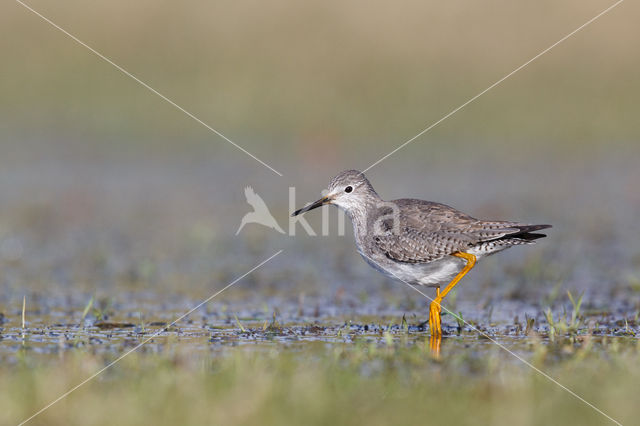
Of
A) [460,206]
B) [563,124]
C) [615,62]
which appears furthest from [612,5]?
[460,206]

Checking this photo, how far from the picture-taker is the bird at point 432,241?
26.8 ft

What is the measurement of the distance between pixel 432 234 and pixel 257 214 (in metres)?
7.10

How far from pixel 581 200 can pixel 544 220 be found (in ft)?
7.28

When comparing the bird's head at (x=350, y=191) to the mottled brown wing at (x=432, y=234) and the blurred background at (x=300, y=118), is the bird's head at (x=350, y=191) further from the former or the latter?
the blurred background at (x=300, y=118)

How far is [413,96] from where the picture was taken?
20.1 m

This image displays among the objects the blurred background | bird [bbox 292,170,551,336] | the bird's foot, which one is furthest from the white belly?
the blurred background

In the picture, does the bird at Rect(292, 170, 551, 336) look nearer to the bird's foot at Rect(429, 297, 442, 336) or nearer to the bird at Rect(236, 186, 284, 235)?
the bird's foot at Rect(429, 297, 442, 336)

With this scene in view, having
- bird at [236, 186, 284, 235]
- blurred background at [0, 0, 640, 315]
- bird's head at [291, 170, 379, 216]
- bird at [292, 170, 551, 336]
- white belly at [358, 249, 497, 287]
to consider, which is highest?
blurred background at [0, 0, 640, 315]

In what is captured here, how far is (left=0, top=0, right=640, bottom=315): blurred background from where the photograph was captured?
1420 cm

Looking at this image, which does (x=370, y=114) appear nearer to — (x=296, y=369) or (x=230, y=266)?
(x=230, y=266)

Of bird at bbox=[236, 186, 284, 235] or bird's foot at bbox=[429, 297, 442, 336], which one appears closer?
bird's foot at bbox=[429, 297, 442, 336]

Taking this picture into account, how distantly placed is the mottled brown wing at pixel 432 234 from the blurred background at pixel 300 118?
379 centimetres

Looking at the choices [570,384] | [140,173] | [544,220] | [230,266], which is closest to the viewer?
[570,384]

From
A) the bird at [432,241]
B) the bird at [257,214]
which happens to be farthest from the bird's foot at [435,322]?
the bird at [257,214]
